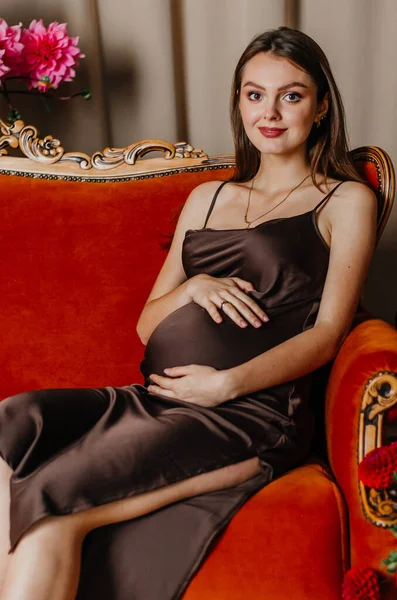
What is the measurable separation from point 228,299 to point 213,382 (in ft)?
0.64

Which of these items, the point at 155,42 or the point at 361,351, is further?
the point at 155,42

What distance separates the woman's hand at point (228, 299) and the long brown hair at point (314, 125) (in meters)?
0.32

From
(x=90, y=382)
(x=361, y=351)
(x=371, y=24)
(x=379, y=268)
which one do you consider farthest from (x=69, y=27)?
(x=361, y=351)

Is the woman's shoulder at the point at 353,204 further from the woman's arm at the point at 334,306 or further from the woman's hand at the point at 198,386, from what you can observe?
the woman's hand at the point at 198,386

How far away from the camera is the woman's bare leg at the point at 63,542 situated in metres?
1.21

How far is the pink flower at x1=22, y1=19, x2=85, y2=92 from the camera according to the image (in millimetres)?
2092

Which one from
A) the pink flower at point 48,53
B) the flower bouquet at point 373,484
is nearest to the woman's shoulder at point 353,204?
the flower bouquet at point 373,484

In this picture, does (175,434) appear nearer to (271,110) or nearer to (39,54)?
(271,110)

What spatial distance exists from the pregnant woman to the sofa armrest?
0.42 ft

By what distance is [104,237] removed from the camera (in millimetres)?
2014

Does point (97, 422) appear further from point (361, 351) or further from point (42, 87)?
point (42, 87)

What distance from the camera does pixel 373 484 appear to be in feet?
4.23

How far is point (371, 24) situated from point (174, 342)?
1437 millimetres

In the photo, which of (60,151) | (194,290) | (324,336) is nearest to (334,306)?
(324,336)
